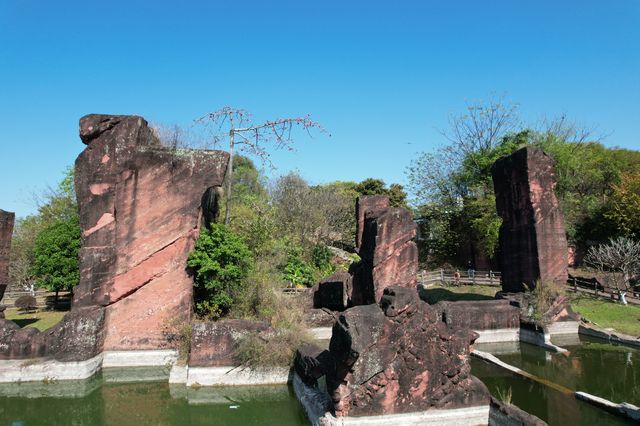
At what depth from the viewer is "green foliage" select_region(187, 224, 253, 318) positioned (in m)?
13.1

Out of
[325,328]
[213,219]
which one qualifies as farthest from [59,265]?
[325,328]

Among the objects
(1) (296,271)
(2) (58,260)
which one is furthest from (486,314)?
(2) (58,260)

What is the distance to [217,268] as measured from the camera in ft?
42.9

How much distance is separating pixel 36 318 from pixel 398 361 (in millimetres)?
15822

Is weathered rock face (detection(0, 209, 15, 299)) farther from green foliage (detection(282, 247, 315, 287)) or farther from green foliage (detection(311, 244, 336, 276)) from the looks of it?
green foliage (detection(311, 244, 336, 276))

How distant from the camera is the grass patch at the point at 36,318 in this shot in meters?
16.0

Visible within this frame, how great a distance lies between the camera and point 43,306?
66.6 ft

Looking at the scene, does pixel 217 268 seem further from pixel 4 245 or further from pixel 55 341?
pixel 4 245

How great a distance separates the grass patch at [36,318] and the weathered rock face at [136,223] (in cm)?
477

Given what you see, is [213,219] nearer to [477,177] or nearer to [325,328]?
[325,328]

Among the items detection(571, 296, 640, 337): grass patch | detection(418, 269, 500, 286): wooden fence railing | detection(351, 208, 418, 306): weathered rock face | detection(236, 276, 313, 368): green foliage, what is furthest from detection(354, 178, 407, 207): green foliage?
detection(236, 276, 313, 368): green foliage

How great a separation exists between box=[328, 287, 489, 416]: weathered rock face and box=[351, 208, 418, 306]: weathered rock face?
6.15 m

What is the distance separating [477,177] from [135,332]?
26700mm

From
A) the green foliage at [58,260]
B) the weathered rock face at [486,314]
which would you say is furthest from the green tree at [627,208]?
the green foliage at [58,260]
